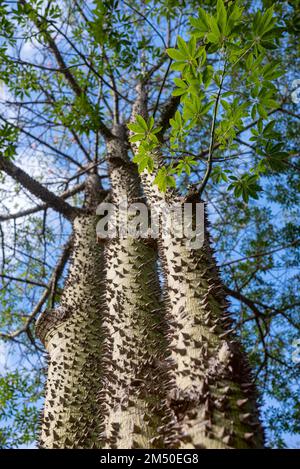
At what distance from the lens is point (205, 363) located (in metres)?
1.19

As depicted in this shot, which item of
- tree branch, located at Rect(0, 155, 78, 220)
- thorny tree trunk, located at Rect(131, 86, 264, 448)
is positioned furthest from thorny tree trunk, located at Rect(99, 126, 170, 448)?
tree branch, located at Rect(0, 155, 78, 220)

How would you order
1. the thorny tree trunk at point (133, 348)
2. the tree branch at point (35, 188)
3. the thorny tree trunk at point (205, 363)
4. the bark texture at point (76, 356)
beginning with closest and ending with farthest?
the thorny tree trunk at point (205, 363) < the thorny tree trunk at point (133, 348) < the bark texture at point (76, 356) < the tree branch at point (35, 188)

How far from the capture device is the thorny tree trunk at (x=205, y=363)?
102 cm

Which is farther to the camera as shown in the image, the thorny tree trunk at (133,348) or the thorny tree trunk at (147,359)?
the thorny tree trunk at (133,348)

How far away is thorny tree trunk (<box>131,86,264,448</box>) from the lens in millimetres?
1024

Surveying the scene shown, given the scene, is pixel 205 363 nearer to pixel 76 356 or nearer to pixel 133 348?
pixel 133 348

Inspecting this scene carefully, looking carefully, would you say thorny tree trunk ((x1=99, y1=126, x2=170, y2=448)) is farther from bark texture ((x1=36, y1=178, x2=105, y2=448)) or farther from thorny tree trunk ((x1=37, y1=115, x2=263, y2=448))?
bark texture ((x1=36, y1=178, x2=105, y2=448))

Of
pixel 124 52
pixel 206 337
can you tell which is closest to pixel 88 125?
pixel 124 52

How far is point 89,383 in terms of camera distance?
2.01m

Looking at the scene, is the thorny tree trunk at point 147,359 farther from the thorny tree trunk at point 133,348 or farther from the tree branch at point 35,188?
the tree branch at point 35,188

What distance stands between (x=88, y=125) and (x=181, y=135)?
208 centimetres

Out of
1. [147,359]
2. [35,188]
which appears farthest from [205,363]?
[35,188]

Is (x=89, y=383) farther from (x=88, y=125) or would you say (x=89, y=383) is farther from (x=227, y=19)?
(x=88, y=125)

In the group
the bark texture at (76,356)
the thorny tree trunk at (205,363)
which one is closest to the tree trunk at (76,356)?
the bark texture at (76,356)
